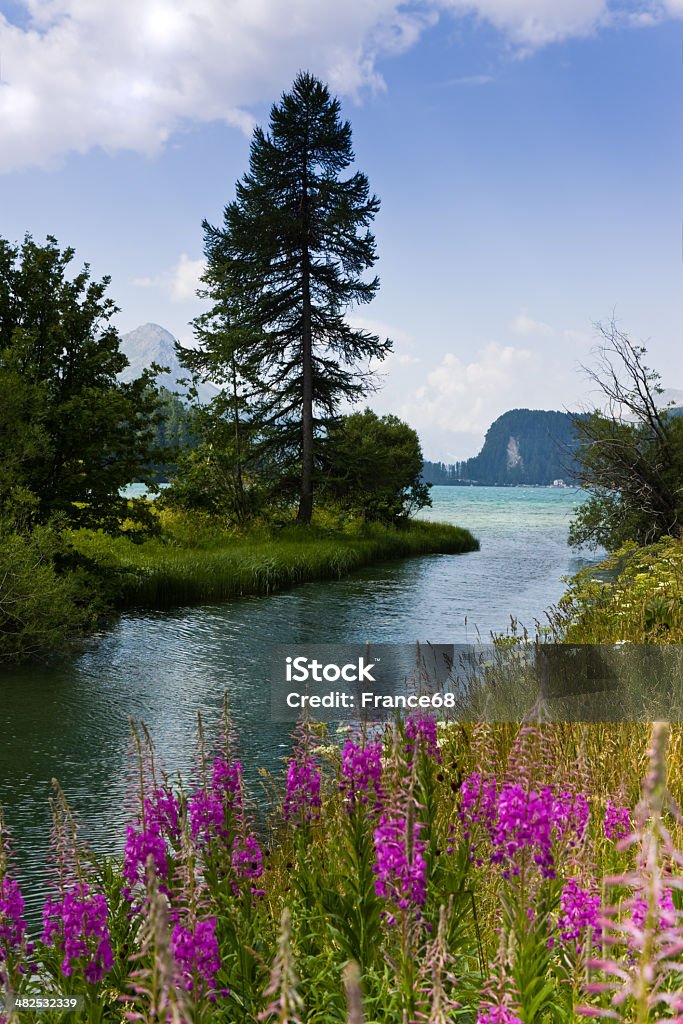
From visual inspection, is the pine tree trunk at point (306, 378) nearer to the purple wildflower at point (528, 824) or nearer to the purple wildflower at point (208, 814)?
the purple wildflower at point (208, 814)

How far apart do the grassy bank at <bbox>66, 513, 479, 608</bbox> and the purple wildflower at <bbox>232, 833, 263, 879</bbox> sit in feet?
44.6

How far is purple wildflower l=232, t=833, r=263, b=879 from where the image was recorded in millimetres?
3295

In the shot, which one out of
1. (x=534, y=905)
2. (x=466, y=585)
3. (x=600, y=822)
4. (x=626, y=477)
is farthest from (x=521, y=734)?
(x=466, y=585)

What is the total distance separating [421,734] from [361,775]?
1.59ft

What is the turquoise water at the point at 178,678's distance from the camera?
819 centimetres

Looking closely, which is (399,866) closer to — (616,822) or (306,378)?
(616,822)

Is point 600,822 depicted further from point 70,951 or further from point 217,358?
point 217,358

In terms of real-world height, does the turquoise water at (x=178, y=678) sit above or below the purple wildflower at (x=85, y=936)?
below

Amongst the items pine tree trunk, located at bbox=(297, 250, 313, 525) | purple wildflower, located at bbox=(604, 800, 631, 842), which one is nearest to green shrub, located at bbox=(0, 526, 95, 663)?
purple wildflower, located at bbox=(604, 800, 631, 842)

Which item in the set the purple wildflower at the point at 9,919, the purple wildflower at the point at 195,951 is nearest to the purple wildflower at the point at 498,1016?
the purple wildflower at the point at 195,951

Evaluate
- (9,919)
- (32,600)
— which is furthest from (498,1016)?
(32,600)

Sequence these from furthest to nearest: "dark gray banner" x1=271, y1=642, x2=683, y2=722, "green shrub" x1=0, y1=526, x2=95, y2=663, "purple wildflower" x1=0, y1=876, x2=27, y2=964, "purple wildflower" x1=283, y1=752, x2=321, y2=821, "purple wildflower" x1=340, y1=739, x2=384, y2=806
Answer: "green shrub" x1=0, y1=526, x2=95, y2=663 → "dark gray banner" x1=271, y1=642, x2=683, y2=722 → "purple wildflower" x1=283, y1=752, x2=321, y2=821 → "purple wildflower" x1=340, y1=739, x2=384, y2=806 → "purple wildflower" x1=0, y1=876, x2=27, y2=964

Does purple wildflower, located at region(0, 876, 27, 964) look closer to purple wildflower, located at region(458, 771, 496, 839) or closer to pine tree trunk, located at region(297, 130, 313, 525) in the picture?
purple wildflower, located at region(458, 771, 496, 839)

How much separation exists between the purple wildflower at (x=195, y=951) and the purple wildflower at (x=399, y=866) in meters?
0.53
